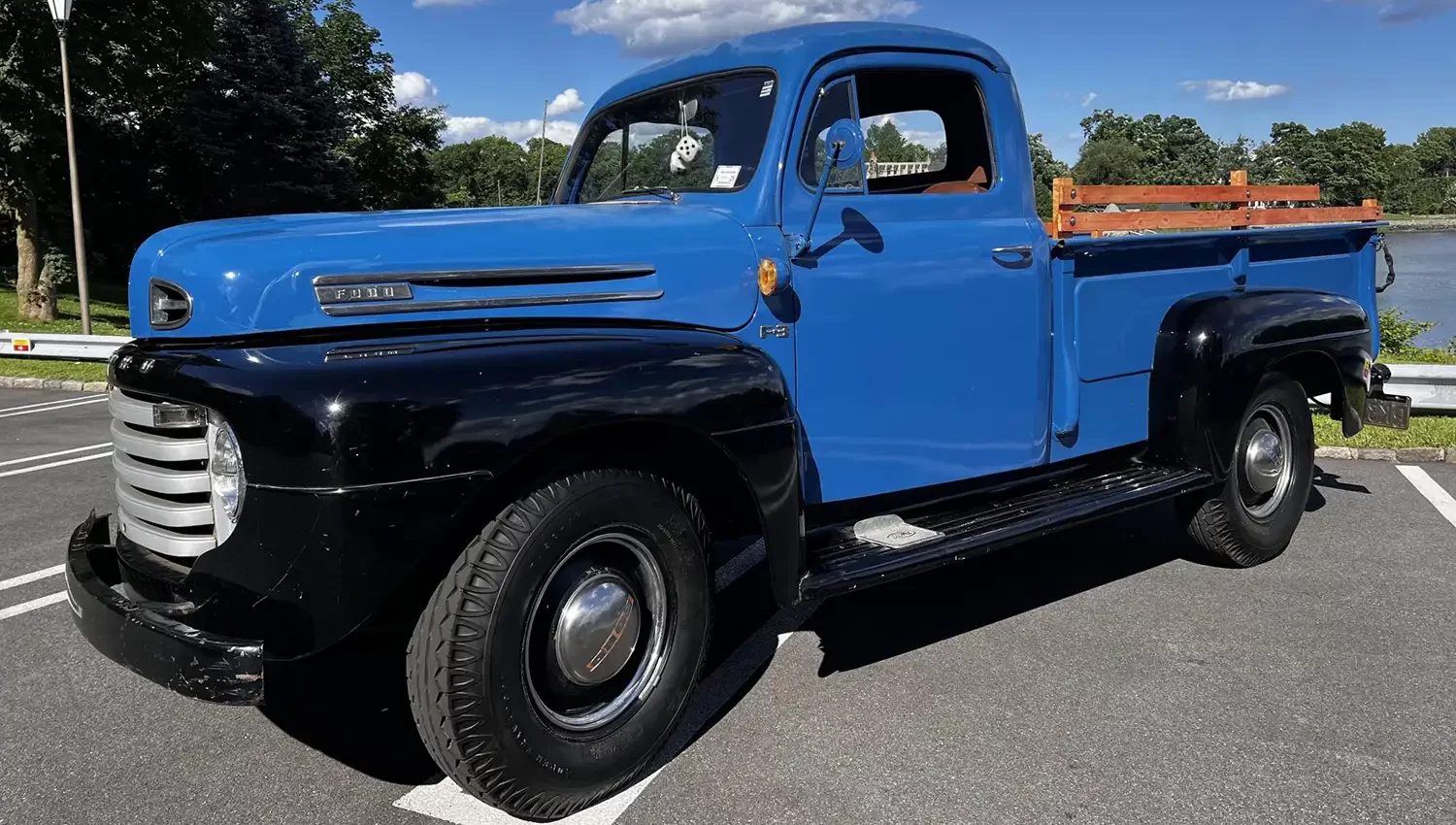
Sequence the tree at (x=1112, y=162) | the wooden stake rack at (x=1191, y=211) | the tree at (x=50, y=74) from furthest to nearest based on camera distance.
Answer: the tree at (x=1112, y=162)
the tree at (x=50, y=74)
the wooden stake rack at (x=1191, y=211)

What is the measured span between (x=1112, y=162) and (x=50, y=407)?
293ft

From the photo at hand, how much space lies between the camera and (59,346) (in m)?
13.3

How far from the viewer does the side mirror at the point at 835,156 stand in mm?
3125

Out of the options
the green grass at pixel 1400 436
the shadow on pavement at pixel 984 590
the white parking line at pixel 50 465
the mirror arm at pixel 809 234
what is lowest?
the shadow on pavement at pixel 984 590

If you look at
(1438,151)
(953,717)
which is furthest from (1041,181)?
(1438,151)

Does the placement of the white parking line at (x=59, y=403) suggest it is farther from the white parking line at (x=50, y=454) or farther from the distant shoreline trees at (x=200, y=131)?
the distant shoreline trees at (x=200, y=131)

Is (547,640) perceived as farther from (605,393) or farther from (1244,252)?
(1244,252)

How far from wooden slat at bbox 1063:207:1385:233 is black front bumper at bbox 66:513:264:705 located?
10.5ft

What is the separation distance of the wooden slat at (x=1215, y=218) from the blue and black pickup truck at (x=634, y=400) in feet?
0.62

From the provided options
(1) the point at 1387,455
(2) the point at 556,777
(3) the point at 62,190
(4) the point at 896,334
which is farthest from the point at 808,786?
(3) the point at 62,190

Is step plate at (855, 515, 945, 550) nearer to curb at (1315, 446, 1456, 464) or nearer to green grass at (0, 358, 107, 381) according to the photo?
curb at (1315, 446, 1456, 464)

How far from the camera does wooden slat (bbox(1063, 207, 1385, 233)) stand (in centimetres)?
420

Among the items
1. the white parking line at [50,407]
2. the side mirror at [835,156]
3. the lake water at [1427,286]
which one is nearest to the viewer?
the side mirror at [835,156]

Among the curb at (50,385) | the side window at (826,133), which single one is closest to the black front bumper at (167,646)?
the side window at (826,133)
